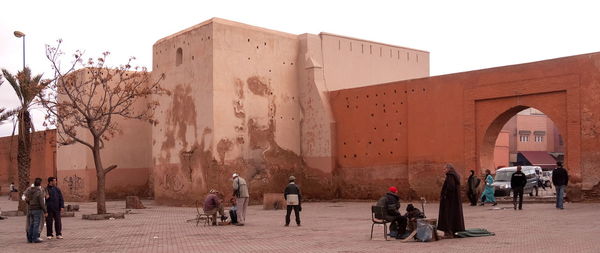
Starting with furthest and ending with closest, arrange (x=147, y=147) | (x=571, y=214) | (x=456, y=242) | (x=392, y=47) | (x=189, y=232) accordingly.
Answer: (x=147, y=147) → (x=392, y=47) → (x=571, y=214) → (x=189, y=232) → (x=456, y=242)

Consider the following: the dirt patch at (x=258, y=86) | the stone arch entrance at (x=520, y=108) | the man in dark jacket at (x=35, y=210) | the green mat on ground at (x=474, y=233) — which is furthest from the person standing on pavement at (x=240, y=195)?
the dirt patch at (x=258, y=86)

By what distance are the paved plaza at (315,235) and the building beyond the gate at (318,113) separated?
4263mm

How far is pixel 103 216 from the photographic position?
19.3m

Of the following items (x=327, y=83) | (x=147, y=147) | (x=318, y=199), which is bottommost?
(x=318, y=199)

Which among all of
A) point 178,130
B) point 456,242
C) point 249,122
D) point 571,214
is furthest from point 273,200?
point 456,242

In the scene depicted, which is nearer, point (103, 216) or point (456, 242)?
point (456, 242)

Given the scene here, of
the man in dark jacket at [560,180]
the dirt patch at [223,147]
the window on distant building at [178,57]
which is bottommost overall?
the man in dark jacket at [560,180]

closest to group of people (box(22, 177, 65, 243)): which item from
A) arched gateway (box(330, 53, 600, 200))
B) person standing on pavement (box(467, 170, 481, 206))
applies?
person standing on pavement (box(467, 170, 481, 206))

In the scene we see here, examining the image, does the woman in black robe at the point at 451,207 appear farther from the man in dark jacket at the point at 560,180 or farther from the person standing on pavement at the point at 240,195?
the man in dark jacket at the point at 560,180

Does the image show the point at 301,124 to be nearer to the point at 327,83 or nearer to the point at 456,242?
the point at 327,83

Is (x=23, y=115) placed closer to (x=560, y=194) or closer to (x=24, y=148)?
(x=24, y=148)

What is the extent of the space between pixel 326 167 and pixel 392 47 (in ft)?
24.4

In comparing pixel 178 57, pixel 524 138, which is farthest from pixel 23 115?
pixel 524 138

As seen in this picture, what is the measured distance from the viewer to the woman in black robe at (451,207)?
38.8 ft
